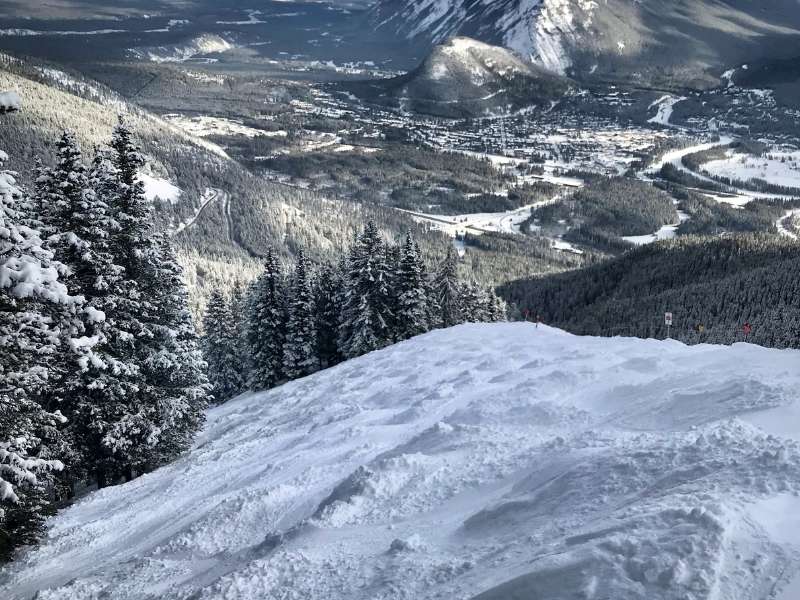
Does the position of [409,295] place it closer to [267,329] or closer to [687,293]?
[267,329]

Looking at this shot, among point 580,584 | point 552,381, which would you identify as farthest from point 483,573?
point 552,381

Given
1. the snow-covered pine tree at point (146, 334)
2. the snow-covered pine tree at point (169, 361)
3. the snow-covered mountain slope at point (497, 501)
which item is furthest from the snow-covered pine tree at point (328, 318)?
the snow-covered mountain slope at point (497, 501)

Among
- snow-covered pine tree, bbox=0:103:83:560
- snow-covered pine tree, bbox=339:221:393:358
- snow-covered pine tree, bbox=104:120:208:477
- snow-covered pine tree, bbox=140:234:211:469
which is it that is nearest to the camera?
snow-covered pine tree, bbox=0:103:83:560

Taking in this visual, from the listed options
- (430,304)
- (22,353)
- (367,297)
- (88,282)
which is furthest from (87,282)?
(430,304)

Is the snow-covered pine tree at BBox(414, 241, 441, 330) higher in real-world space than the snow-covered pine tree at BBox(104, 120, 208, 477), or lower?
lower

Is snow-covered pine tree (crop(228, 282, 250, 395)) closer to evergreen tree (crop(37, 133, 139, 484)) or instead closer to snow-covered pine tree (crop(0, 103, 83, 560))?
evergreen tree (crop(37, 133, 139, 484))

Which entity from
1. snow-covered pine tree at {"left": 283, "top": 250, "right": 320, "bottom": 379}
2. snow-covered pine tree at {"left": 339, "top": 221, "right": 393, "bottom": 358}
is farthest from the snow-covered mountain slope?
snow-covered pine tree at {"left": 283, "top": 250, "right": 320, "bottom": 379}

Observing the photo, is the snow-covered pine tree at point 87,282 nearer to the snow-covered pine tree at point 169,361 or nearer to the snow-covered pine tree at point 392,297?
the snow-covered pine tree at point 169,361
